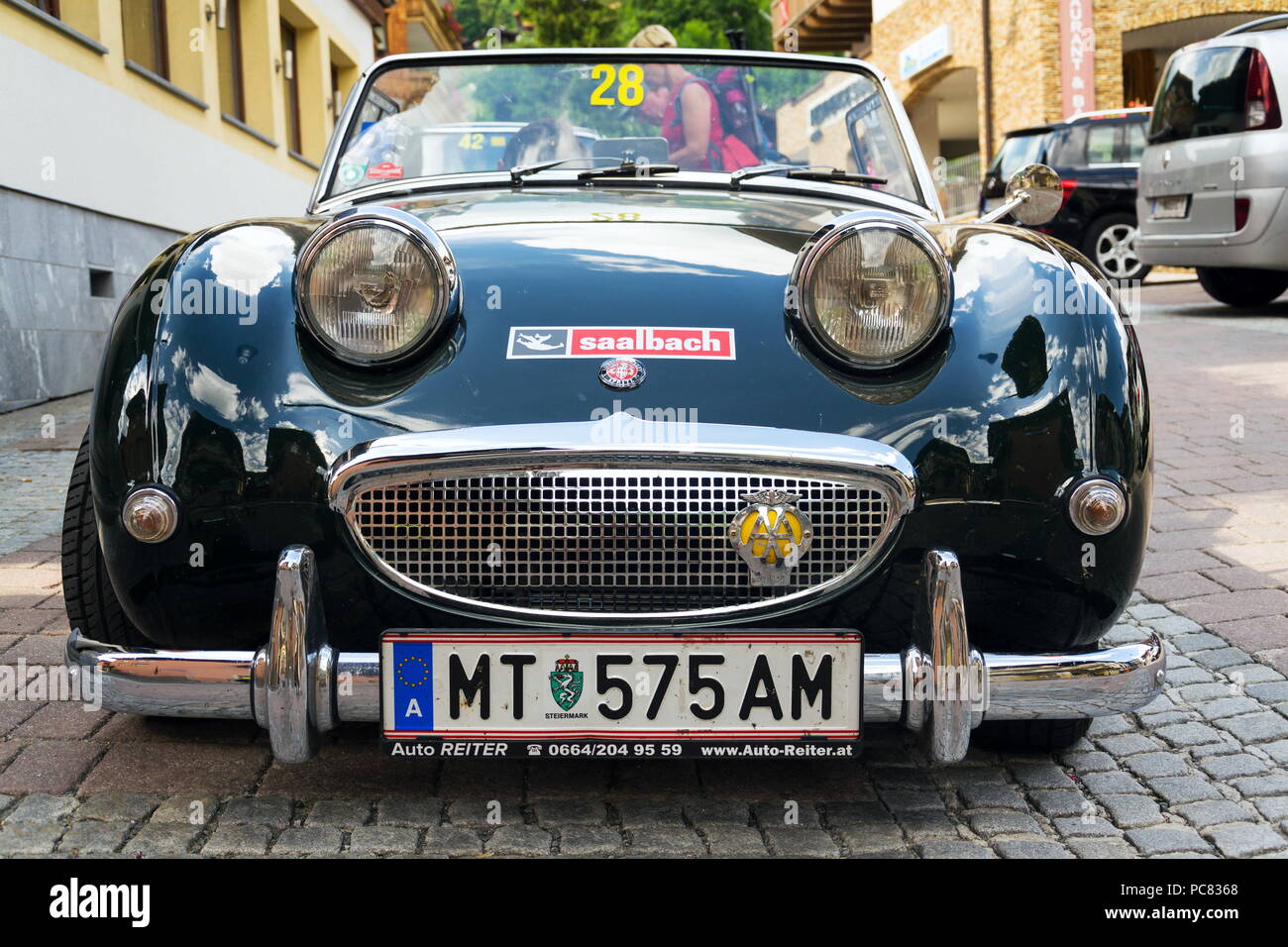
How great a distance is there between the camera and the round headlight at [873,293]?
2281mm

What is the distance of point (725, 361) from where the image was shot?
2.28 m

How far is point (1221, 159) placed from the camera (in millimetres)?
9367

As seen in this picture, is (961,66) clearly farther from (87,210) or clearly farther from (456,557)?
(456,557)

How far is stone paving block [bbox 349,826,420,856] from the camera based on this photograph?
225cm

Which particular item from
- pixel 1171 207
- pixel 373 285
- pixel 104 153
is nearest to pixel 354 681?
pixel 373 285

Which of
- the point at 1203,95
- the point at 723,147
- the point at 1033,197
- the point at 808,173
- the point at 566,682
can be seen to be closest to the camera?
the point at 566,682

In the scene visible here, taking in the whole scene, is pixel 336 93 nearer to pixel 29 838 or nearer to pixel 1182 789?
pixel 29 838

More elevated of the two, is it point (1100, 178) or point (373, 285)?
point (1100, 178)

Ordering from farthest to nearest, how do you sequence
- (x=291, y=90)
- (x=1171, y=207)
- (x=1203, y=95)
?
1. (x=291, y=90)
2. (x=1171, y=207)
3. (x=1203, y=95)

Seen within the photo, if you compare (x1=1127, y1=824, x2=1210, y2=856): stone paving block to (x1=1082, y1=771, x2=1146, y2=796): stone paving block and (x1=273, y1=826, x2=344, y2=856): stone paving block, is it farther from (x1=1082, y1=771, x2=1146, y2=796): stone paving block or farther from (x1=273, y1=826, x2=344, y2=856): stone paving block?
(x1=273, y1=826, x2=344, y2=856): stone paving block

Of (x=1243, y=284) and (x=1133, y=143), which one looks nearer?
(x=1243, y=284)

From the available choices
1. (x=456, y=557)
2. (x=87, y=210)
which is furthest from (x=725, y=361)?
(x=87, y=210)

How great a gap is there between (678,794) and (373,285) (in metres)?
1.06

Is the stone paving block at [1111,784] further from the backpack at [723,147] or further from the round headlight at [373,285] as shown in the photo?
the backpack at [723,147]
